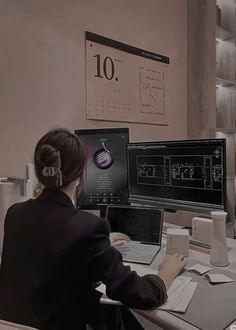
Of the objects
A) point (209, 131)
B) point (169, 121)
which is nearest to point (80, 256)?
point (169, 121)

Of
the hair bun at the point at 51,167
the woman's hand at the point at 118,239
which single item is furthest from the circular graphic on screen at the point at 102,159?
the hair bun at the point at 51,167

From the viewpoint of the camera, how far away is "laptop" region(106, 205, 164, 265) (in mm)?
1394

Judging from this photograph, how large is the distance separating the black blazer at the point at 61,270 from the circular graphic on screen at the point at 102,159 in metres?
0.88

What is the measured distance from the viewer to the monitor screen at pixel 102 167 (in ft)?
5.83

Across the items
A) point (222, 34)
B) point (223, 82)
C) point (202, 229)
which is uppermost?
point (222, 34)

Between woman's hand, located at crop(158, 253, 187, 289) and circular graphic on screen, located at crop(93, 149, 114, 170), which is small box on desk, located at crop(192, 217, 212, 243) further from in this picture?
circular graphic on screen, located at crop(93, 149, 114, 170)

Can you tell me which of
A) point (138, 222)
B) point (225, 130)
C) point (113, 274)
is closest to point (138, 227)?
point (138, 222)

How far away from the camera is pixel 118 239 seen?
1467 mm

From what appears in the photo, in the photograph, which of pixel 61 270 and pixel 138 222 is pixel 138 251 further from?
pixel 61 270

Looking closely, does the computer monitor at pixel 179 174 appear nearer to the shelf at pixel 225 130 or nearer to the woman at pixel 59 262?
the woman at pixel 59 262

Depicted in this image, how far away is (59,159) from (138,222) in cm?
71

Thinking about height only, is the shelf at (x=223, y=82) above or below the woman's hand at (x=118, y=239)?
above

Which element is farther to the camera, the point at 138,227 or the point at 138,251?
the point at 138,227

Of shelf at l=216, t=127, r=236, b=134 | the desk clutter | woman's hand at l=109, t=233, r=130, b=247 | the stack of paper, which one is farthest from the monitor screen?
shelf at l=216, t=127, r=236, b=134
